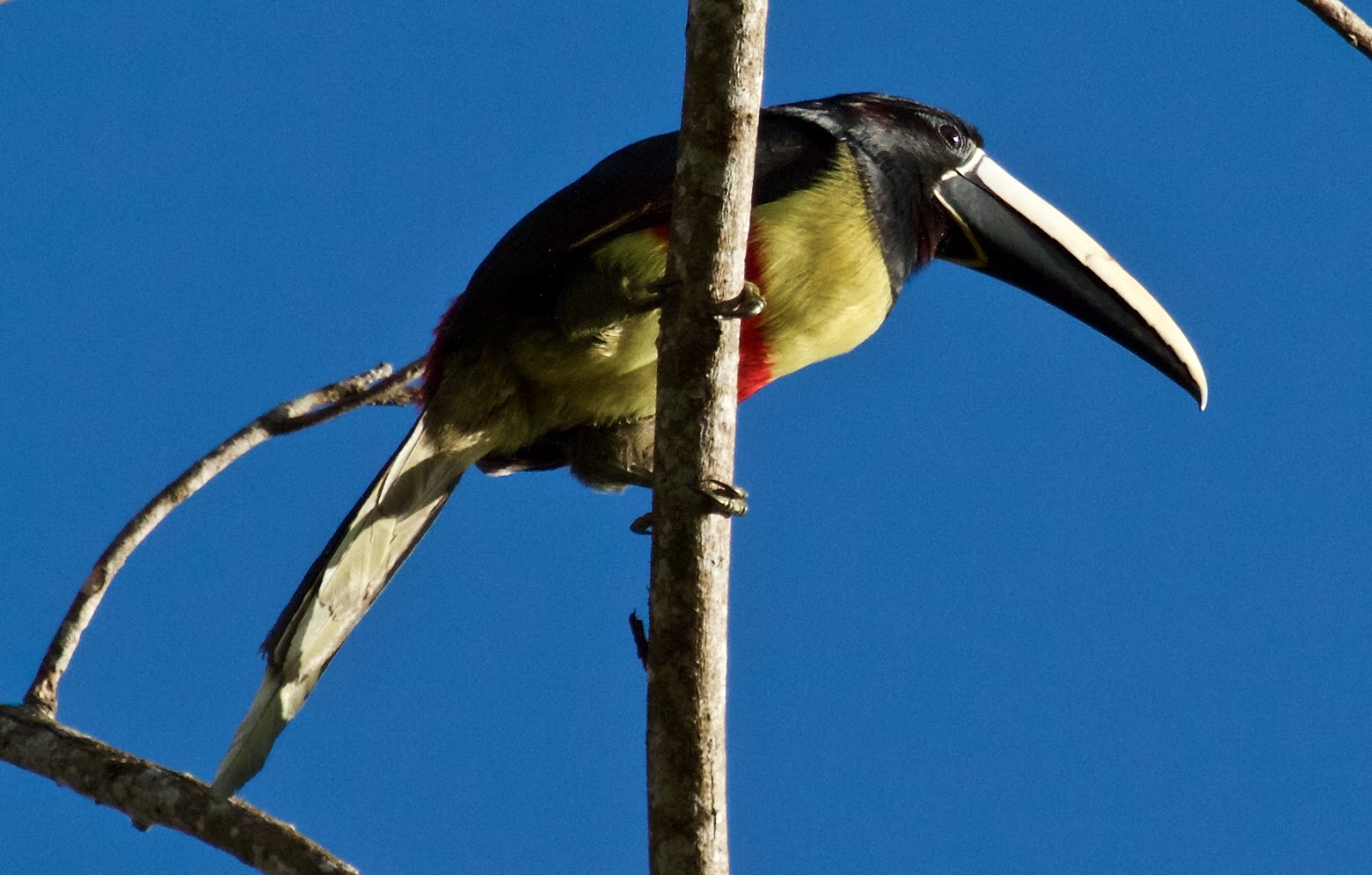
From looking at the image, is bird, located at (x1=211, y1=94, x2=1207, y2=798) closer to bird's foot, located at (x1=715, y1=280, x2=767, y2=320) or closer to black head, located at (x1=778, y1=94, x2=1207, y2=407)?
black head, located at (x1=778, y1=94, x2=1207, y2=407)

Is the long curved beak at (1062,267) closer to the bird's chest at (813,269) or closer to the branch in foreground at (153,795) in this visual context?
the bird's chest at (813,269)

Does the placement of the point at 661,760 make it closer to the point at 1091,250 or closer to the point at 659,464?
the point at 659,464

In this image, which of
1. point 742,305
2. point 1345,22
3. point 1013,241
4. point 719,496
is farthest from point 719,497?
point 1013,241

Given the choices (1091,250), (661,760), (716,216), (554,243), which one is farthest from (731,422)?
(1091,250)

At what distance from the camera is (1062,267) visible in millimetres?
4734

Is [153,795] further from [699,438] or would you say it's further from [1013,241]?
[1013,241]

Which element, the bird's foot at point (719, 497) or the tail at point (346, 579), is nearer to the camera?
the bird's foot at point (719, 497)

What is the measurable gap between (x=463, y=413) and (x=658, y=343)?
1.17 metres

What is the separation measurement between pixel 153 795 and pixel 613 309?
157 cm

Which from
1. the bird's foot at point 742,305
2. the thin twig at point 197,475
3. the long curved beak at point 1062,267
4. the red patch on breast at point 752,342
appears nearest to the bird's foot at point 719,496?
the bird's foot at point 742,305

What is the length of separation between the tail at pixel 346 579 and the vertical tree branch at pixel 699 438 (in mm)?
955

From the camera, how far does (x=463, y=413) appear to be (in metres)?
4.15

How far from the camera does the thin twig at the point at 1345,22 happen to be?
3062 millimetres

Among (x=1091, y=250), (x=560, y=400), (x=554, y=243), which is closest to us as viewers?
(x=554, y=243)
